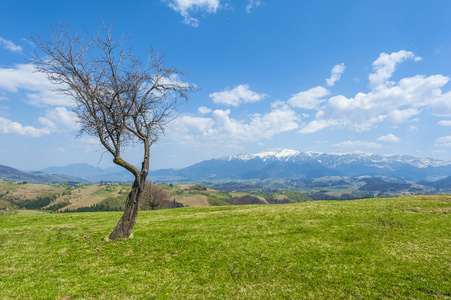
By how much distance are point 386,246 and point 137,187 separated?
21.2m

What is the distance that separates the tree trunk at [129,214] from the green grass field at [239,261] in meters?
1.06

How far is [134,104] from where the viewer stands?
774 inches

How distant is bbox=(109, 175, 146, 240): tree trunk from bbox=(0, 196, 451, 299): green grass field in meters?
1.06

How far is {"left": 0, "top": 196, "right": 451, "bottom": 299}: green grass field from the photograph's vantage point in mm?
10703

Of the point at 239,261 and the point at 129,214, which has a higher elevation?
the point at 129,214

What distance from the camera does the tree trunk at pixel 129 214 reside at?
18.5 m

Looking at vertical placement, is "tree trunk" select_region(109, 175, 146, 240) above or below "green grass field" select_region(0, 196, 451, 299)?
above

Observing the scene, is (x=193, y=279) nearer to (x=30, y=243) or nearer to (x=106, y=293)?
(x=106, y=293)

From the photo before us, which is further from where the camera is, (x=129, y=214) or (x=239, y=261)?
(x=129, y=214)

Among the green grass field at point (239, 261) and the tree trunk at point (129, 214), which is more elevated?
the tree trunk at point (129, 214)

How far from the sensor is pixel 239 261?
14258 mm

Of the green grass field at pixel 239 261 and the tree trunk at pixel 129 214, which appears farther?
the tree trunk at pixel 129 214

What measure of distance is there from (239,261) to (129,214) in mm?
10976

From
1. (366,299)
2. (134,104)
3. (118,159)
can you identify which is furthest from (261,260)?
(134,104)
